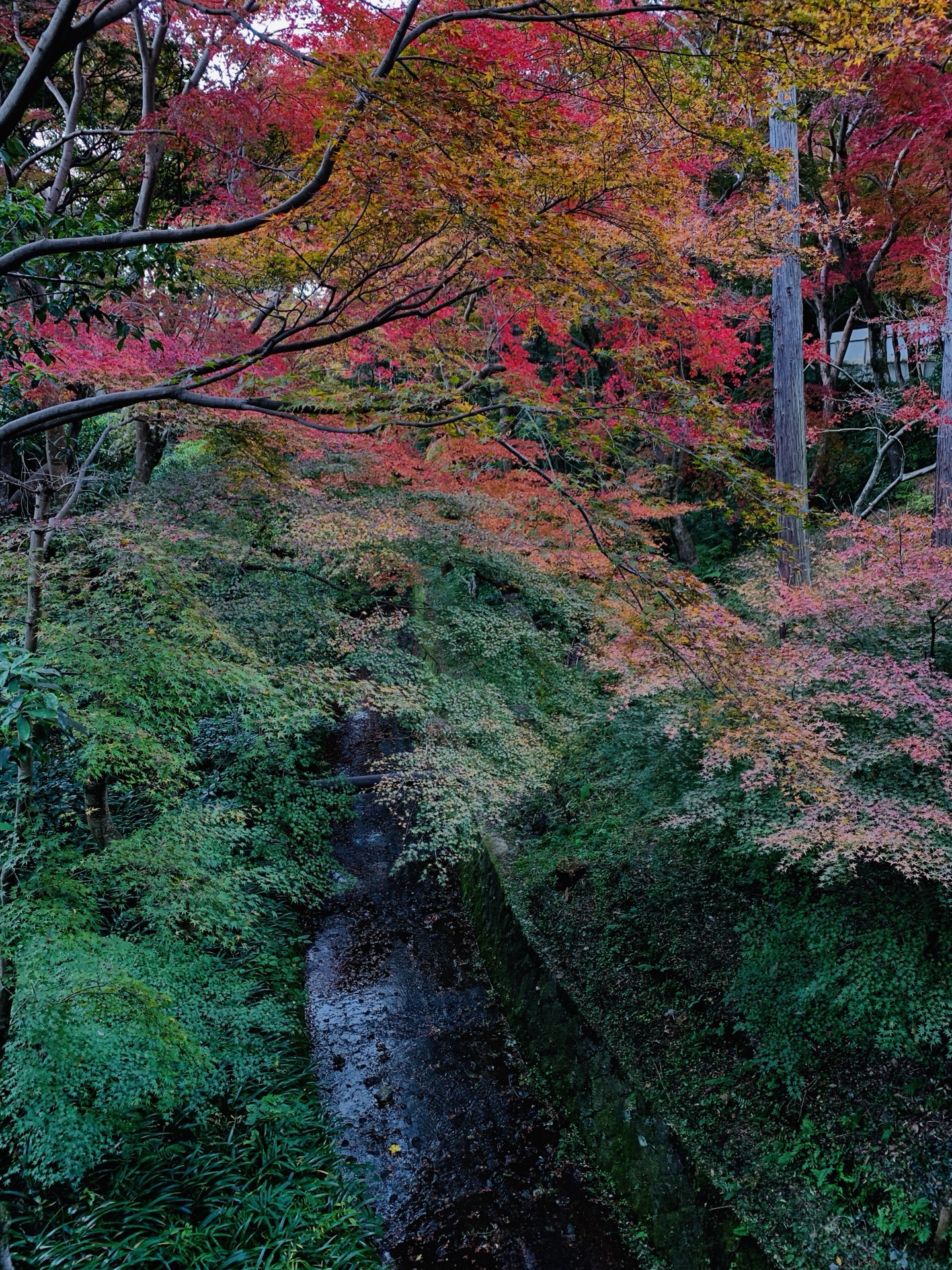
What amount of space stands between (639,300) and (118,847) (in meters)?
5.68

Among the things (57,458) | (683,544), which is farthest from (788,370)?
(57,458)

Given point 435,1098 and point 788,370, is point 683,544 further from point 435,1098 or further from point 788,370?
point 435,1098

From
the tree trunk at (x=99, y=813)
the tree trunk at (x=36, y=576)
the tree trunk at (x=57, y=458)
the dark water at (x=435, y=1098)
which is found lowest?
the dark water at (x=435, y=1098)

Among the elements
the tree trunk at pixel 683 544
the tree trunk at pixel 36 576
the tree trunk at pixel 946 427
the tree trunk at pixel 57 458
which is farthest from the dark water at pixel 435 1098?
the tree trunk at pixel 683 544

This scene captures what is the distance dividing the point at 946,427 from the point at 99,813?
10810mm

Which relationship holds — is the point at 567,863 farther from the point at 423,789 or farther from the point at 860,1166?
the point at 860,1166

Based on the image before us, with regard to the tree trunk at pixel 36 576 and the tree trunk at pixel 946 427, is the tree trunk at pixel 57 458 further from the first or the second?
the tree trunk at pixel 946 427

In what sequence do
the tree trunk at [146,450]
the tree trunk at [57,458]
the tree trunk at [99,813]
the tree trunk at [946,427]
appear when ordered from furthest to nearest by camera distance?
the tree trunk at [946,427] → the tree trunk at [146,450] → the tree trunk at [99,813] → the tree trunk at [57,458]

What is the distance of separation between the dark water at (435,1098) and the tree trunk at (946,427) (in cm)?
782

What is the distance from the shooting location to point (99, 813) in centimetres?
563

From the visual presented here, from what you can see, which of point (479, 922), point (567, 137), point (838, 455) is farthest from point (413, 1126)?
point (838, 455)

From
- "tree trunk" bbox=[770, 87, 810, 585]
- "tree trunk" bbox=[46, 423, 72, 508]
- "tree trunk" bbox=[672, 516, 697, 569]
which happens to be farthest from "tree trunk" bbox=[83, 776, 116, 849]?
"tree trunk" bbox=[672, 516, 697, 569]

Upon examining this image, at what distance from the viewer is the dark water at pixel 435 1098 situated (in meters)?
4.89

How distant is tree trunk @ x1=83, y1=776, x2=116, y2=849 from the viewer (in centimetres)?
561
